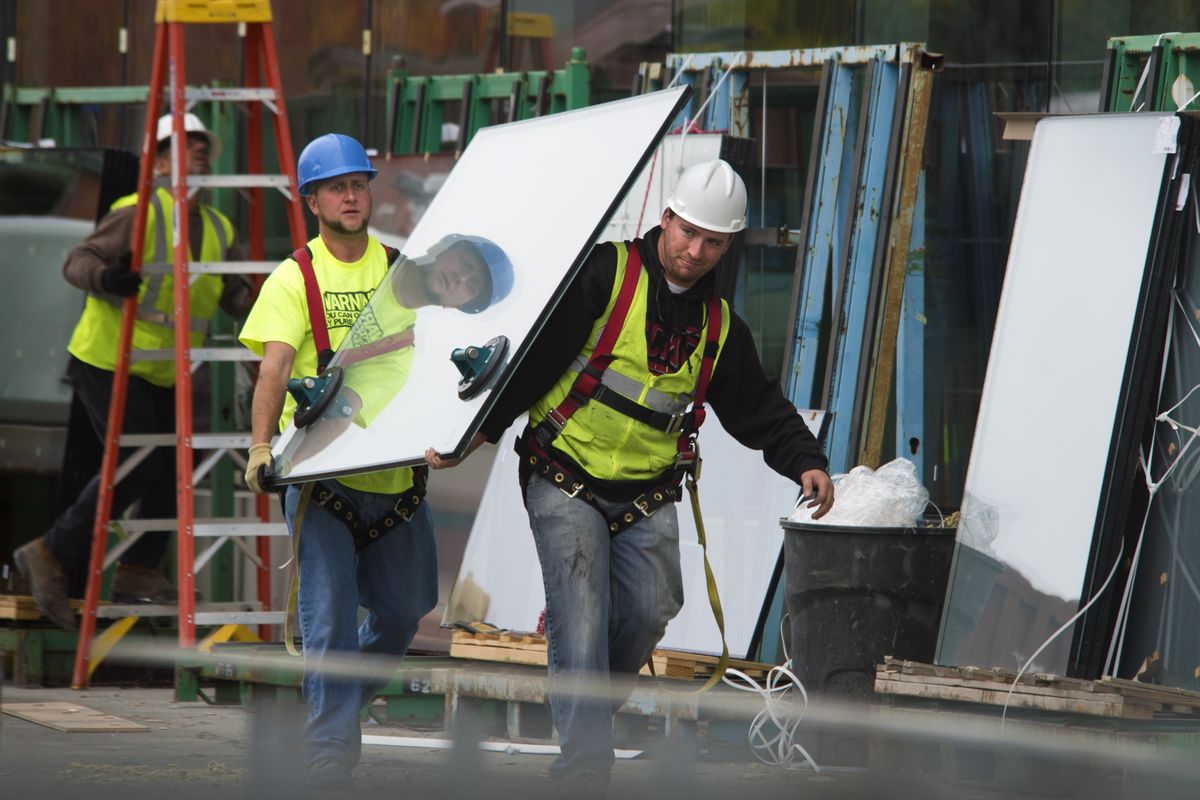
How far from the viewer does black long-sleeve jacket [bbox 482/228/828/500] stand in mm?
5648

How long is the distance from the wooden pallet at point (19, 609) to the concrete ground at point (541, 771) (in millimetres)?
1948

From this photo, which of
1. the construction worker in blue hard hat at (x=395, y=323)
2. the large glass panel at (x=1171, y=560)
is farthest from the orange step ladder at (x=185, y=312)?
the large glass panel at (x=1171, y=560)

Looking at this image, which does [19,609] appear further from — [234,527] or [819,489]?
[819,489]

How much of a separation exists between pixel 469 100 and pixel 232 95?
1301 millimetres

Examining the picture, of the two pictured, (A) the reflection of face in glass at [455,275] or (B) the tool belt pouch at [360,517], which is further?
(B) the tool belt pouch at [360,517]

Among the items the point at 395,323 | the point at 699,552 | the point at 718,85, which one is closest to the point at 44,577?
the point at 699,552

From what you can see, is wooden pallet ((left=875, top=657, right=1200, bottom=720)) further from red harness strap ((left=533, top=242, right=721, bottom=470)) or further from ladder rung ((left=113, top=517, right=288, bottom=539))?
ladder rung ((left=113, top=517, right=288, bottom=539))

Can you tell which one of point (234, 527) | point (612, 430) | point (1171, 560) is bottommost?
point (234, 527)

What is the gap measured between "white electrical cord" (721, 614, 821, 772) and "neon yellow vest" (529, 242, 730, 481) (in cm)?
118

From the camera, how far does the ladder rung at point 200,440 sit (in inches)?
323

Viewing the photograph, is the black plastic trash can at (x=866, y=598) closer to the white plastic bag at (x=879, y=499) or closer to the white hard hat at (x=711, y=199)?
the white plastic bag at (x=879, y=499)

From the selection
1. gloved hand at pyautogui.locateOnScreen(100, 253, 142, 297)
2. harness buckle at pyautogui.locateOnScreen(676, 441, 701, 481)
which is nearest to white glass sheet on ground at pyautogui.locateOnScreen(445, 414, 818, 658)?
harness buckle at pyautogui.locateOnScreen(676, 441, 701, 481)

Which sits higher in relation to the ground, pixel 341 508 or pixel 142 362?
pixel 142 362

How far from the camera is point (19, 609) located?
930cm
